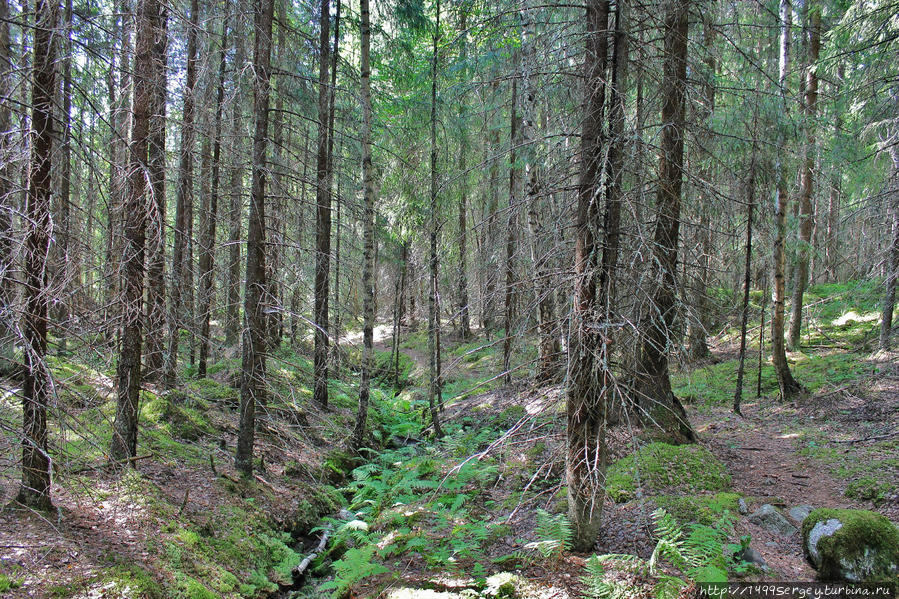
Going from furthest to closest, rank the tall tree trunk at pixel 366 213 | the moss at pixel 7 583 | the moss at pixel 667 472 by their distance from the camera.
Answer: the tall tree trunk at pixel 366 213, the moss at pixel 667 472, the moss at pixel 7 583

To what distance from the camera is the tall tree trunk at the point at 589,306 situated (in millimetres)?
4141

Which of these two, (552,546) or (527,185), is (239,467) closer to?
(552,546)

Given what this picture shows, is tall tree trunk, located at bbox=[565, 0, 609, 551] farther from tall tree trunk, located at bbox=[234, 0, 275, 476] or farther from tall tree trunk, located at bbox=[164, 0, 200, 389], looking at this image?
tall tree trunk, located at bbox=[234, 0, 275, 476]

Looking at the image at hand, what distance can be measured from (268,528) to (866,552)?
21.7ft

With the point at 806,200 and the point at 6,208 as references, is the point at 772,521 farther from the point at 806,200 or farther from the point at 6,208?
the point at 806,200

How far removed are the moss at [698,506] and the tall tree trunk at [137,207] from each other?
242 inches

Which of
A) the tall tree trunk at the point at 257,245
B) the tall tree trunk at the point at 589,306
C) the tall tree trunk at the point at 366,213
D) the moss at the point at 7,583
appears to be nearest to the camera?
the moss at the point at 7,583

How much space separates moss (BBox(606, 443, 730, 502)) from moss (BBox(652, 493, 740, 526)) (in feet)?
1.30

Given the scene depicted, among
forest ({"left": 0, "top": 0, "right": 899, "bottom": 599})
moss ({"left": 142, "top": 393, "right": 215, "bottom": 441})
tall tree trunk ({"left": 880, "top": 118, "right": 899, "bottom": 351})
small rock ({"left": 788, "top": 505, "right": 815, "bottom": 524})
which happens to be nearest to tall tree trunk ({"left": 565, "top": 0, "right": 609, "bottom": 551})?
forest ({"left": 0, "top": 0, "right": 899, "bottom": 599})

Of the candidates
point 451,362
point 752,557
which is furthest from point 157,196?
point 752,557

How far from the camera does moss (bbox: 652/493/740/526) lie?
499cm

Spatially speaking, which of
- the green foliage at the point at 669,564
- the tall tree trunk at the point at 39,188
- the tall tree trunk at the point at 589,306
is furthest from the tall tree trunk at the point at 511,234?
the tall tree trunk at the point at 39,188

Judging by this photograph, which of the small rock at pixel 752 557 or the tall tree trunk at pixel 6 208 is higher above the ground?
the tall tree trunk at pixel 6 208

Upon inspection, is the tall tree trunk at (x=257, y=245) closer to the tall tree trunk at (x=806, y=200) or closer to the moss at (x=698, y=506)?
the moss at (x=698, y=506)
